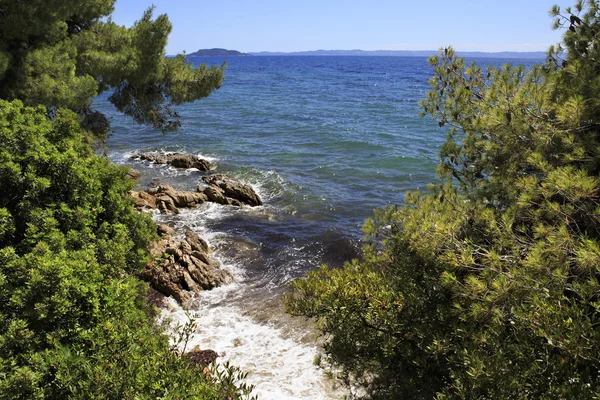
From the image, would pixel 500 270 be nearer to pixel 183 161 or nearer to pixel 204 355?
pixel 204 355

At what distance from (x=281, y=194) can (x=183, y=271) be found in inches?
338

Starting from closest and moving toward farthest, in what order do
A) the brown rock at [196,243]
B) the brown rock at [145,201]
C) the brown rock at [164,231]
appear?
the brown rock at [196,243], the brown rock at [164,231], the brown rock at [145,201]

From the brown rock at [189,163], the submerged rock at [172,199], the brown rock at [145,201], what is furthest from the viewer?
the brown rock at [189,163]

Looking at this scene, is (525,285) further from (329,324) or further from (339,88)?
(339,88)

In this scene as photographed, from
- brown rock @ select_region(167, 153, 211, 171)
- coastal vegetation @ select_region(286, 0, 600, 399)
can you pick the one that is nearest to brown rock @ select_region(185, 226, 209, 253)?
coastal vegetation @ select_region(286, 0, 600, 399)

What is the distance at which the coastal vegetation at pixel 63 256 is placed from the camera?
14.5 feet

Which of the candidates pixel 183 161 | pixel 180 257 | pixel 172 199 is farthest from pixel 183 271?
pixel 183 161

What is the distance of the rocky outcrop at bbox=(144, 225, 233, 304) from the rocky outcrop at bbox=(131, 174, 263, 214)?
408cm

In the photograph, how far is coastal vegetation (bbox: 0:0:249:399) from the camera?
4.43 metres

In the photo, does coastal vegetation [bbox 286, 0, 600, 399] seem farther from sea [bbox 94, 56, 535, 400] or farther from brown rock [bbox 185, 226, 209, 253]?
brown rock [bbox 185, 226, 209, 253]

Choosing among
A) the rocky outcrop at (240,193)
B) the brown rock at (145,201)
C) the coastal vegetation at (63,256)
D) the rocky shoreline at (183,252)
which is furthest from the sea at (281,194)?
the coastal vegetation at (63,256)

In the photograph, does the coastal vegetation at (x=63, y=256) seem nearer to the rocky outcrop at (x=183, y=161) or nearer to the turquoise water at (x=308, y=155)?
the turquoise water at (x=308, y=155)

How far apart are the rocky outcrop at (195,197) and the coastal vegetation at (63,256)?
5.89 meters

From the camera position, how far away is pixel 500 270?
4.14 metres
